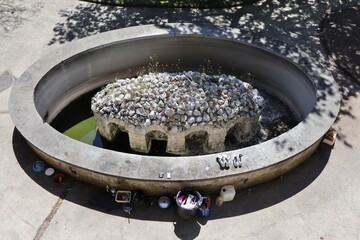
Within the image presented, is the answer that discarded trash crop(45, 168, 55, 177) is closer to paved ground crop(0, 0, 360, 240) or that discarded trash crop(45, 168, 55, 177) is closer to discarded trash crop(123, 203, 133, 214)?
paved ground crop(0, 0, 360, 240)

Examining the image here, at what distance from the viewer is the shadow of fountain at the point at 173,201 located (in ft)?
26.1

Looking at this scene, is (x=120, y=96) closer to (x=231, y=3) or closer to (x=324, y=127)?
(x=324, y=127)

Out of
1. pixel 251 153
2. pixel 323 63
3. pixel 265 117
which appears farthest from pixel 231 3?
pixel 251 153

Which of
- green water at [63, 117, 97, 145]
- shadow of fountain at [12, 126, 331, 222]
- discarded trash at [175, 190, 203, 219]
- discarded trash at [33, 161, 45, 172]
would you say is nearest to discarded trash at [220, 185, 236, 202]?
shadow of fountain at [12, 126, 331, 222]

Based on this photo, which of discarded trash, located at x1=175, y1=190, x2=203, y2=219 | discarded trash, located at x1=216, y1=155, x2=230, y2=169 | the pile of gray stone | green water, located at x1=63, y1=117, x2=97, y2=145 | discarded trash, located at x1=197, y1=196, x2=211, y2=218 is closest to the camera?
discarded trash, located at x1=175, y1=190, x2=203, y2=219

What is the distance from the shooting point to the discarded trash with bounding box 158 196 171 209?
796 centimetres

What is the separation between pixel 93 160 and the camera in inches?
310

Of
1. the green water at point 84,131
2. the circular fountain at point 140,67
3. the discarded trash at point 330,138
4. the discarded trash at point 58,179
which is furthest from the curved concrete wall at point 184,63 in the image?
the discarded trash at point 58,179

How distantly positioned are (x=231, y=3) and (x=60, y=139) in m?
8.84

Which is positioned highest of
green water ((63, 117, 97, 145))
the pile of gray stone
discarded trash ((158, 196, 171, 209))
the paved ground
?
the pile of gray stone

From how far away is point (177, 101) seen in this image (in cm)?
918

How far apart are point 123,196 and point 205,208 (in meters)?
1.79

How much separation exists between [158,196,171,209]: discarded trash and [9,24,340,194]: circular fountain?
15cm

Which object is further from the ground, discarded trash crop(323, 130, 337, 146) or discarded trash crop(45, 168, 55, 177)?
discarded trash crop(323, 130, 337, 146)
